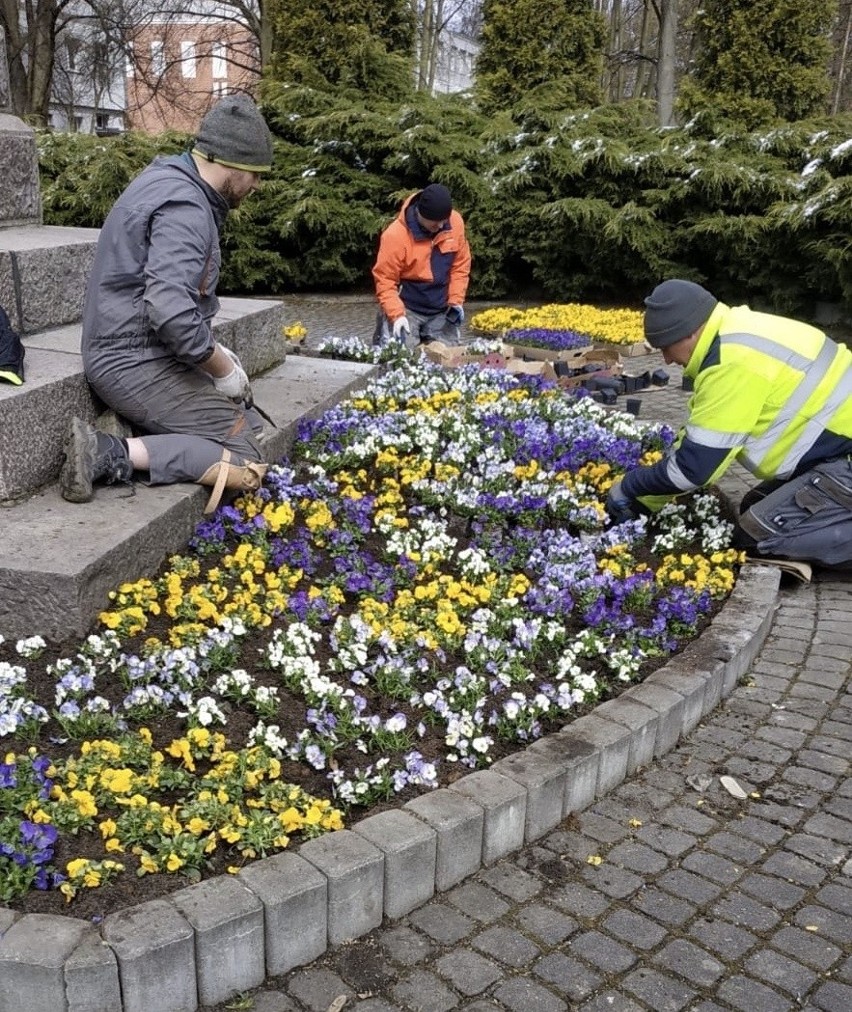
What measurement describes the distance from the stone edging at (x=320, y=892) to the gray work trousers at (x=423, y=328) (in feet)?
17.8

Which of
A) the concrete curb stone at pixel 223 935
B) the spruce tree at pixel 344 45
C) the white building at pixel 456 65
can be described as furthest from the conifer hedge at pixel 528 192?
the white building at pixel 456 65

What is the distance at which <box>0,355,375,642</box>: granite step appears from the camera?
3559mm

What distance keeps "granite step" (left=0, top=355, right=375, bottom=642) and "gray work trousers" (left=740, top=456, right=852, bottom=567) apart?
2.58m

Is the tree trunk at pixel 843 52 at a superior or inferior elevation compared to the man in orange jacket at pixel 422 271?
superior

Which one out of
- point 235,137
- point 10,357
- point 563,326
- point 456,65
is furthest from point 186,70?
point 10,357

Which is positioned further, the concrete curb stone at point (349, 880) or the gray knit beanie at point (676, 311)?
the gray knit beanie at point (676, 311)

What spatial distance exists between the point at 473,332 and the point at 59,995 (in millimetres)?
9546

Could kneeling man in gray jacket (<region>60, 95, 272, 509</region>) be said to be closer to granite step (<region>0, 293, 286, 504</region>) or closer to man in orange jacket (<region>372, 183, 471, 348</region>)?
granite step (<region>0, 293, 286, 504</region>)

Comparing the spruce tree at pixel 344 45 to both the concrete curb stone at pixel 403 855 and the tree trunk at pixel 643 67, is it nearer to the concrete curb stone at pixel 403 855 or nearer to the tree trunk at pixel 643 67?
the tree trunk at pixel 643 67

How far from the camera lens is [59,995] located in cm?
→ 229

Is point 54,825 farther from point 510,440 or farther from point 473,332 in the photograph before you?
point 473,332

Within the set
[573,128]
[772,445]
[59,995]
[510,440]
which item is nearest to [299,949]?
[59,995]

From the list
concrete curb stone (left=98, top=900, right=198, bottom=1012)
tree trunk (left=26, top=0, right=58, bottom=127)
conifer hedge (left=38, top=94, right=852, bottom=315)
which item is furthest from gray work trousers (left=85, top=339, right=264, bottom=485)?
tree trunk (left=26, top=0, right=58, bottom=127)

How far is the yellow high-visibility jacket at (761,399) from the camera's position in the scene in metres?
4.47
